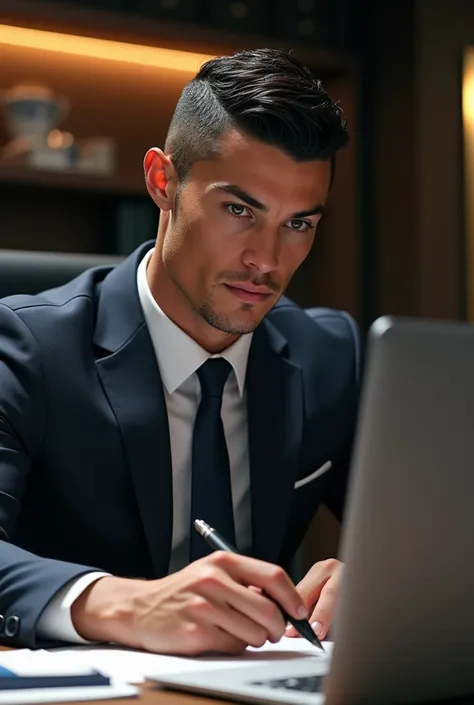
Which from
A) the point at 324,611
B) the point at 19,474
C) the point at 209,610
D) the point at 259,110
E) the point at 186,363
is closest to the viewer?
the point at 209,610

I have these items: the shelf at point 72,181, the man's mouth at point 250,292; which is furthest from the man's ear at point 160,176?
the shelf at point 72,181

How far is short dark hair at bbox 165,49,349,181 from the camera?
1563mm

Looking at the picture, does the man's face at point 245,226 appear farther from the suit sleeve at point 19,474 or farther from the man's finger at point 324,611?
the man's finger at point 324,611

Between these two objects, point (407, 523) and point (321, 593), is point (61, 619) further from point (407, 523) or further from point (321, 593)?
point (407, 523)

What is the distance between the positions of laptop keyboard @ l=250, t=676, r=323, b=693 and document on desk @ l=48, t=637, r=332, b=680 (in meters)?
0.10

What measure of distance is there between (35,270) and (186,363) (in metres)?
0.36

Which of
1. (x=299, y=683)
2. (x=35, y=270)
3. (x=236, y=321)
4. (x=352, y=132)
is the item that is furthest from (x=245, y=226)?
(x=352, y=132)

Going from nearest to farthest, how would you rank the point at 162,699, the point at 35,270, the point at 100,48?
the point at 162,699
the point at 35,270
the point at 100,48

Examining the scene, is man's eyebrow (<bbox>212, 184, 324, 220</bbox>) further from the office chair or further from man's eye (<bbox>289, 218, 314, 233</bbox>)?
the office chair

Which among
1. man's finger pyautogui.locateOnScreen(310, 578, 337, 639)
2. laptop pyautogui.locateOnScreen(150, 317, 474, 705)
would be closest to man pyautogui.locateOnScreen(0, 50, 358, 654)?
man's finger pyautogui.locateOnScreen(310, 578, 337, 639)

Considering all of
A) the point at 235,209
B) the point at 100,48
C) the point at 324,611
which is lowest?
the point at 324,611

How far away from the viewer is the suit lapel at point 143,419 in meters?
1.58

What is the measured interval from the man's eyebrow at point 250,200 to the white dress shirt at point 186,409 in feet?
0.76

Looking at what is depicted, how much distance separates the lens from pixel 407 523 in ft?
2.47
